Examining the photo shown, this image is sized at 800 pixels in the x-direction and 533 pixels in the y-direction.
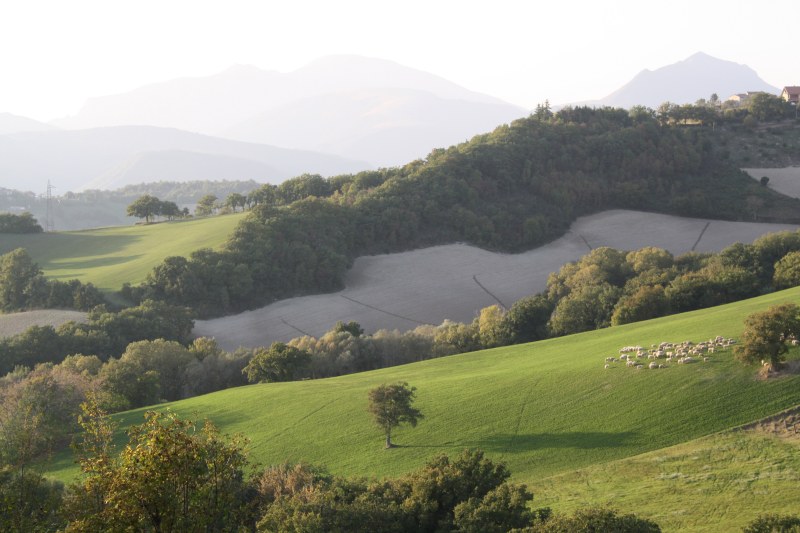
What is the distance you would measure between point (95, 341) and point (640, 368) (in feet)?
157

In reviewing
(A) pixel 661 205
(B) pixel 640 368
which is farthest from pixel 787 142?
(B) pixel 640 368

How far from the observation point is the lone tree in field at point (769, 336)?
35.3 m

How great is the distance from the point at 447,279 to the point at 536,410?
2167 inches

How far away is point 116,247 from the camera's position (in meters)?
106

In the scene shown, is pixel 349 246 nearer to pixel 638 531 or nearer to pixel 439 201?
pixel 439 201

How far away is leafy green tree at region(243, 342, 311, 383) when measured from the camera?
193 feet

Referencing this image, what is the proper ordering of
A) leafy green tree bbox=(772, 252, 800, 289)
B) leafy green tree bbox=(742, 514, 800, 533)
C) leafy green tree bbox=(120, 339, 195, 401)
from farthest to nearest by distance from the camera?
1. leafy green tree bbox=(772, 252, 800, 289)
2. leafy green tree bbox=(120, 339, 195, 401)
3. leafy green tree bbox=(742, 514, 800, 533)

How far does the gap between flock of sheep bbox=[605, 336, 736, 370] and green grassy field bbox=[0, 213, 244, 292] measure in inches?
2408

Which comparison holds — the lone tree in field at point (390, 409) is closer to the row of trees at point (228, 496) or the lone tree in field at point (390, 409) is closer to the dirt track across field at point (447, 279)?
the row of trees at point (228, 496)

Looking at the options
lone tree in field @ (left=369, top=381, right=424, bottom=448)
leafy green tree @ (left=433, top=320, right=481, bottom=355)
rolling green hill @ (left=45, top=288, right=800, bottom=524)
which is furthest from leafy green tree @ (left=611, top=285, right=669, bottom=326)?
lone tree in field @ (left=369, top=381, right=424, bottom=448)

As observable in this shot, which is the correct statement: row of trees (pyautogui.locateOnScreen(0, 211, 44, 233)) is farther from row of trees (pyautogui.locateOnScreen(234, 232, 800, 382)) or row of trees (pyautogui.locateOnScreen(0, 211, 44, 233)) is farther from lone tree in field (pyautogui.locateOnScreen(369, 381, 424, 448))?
lone tree in field (pyautogui.locateOnScreen(369, 381, 424, 448))

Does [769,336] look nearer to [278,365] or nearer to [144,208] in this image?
[278,365]

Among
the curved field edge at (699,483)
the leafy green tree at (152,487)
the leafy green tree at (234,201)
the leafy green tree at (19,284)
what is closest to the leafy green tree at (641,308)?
the curved field edge at (699,483)

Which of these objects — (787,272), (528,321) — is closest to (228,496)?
(528,321)
